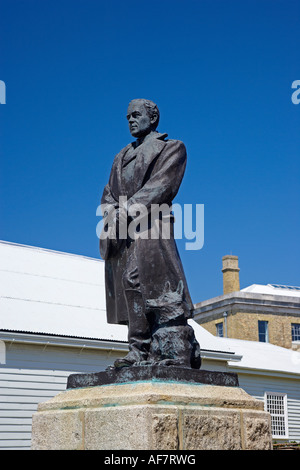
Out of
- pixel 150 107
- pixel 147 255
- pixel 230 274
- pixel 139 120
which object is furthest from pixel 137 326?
pixel 230 274

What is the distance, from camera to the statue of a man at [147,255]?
5648mm

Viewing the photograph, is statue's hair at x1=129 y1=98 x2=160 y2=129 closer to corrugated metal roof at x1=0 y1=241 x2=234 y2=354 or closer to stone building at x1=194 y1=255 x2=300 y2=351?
corrugated metal roof at x1=0 y1=241 x2=234 y2=354

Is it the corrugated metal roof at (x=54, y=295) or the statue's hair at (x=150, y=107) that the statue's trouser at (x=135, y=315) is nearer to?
the statue's hair at (x=150, y=107)

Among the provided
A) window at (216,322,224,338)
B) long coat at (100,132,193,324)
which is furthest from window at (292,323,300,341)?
long coat at (100,132,193,324)

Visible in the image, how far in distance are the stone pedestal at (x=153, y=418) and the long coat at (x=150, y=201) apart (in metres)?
0.86

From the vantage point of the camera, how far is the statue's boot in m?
5.73

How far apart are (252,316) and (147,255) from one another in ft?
119

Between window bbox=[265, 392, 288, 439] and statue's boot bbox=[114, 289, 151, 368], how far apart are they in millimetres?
19053

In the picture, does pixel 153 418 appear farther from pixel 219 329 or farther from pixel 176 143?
pixel 219 329

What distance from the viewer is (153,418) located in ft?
15.1

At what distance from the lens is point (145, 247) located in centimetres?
579

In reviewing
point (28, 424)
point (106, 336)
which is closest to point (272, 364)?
point (106, 336)

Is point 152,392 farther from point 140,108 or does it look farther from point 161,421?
point 140,108
